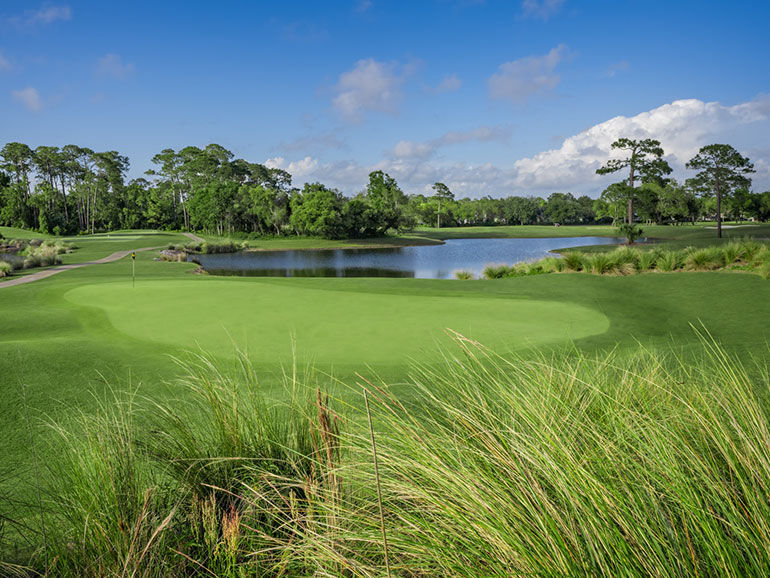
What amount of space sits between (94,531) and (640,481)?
2.03m

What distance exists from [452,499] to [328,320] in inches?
234

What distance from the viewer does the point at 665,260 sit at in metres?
14.2

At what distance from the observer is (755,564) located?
1.24 meters

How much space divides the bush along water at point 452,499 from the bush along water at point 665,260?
13065 millimetres

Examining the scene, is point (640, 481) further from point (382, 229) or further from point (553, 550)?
point (382, 229)

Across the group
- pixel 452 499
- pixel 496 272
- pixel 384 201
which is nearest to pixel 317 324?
pixel 452 499

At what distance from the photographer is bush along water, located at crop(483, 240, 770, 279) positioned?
43.8 ft

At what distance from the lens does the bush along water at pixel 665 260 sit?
1334 centimetres

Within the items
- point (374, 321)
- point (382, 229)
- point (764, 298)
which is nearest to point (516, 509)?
point (374, 321)

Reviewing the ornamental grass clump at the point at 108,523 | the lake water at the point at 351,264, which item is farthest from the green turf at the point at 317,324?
the lake water at the point at 351,264

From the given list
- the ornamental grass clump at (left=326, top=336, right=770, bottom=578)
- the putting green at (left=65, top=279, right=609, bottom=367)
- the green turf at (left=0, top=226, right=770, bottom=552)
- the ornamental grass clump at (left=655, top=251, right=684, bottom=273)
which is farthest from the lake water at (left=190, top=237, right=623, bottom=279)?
the ornamental grass clump at (left=326, top=336, right=770, bottom=578)

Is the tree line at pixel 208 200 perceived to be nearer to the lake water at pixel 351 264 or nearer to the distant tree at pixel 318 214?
the distant tree at pixel 318 214

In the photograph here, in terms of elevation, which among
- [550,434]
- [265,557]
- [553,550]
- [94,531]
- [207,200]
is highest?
[207,200]

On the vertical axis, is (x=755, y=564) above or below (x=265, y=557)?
above
